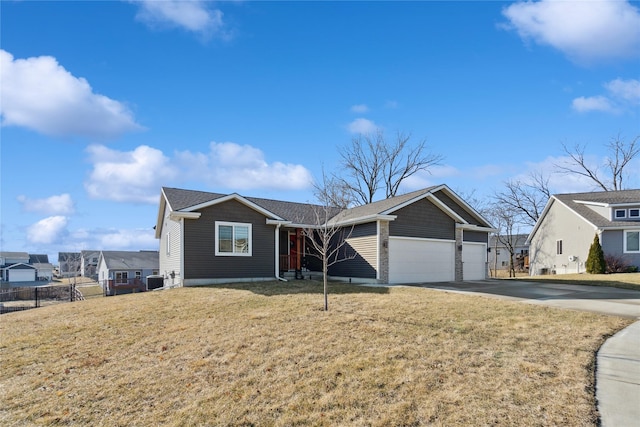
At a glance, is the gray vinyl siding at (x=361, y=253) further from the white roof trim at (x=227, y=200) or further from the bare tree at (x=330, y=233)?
the white roof trim at (x=227, y=200)

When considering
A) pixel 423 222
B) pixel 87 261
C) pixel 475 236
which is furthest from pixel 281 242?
pixel 87 261

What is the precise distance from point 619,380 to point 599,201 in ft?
87.5

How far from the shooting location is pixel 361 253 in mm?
18297

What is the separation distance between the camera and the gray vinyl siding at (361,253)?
17422mm

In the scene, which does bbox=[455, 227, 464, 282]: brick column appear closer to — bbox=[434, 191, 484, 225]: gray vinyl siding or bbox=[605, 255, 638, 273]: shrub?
bbox=[434, 191, 484, 225]: gray vinyl siding

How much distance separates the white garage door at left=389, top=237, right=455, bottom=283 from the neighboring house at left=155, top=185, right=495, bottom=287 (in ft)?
0.15

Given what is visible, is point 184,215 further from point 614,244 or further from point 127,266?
point 127,266

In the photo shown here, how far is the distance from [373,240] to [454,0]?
9.62 meters

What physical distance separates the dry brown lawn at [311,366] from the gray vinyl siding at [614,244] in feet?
65.6

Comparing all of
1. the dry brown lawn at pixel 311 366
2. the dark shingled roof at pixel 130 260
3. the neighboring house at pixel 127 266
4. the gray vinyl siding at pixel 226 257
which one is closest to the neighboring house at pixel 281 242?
the gray vinyl siding at pixel 226 257

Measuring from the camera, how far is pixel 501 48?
13961mm

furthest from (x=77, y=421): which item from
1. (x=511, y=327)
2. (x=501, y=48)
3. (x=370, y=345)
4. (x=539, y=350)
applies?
(x=501, y=48)

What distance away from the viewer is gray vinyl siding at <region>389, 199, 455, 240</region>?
17.9m

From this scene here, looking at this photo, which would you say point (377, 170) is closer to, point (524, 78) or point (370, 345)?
point (524, 78)
